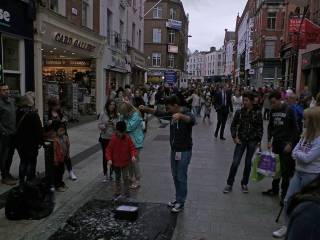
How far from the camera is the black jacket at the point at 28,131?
6348 millimetres

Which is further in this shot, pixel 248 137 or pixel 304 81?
pixel 304 81

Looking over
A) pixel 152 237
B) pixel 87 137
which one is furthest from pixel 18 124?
pixel 87 137

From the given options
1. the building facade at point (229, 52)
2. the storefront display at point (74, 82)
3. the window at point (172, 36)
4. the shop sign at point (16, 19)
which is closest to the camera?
the shop sign at point (16, 19)

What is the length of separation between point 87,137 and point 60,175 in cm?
583

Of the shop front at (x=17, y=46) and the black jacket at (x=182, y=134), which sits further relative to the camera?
the shop front at (x=17, y=46)

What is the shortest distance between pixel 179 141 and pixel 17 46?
8268mm

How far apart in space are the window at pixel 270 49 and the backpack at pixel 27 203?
1801 inches

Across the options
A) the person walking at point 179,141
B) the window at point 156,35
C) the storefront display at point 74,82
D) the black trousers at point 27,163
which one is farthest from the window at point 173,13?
the person walking at point 179,141

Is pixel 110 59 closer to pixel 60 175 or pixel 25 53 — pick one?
pixel 25 53

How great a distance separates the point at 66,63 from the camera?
1923 centimetres

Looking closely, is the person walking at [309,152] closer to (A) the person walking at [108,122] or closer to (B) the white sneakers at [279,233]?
(B) the white sneakers at [279,233]

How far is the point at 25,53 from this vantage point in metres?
12.1

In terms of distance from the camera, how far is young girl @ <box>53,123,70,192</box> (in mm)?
6574

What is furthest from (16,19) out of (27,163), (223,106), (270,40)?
(270,40)
